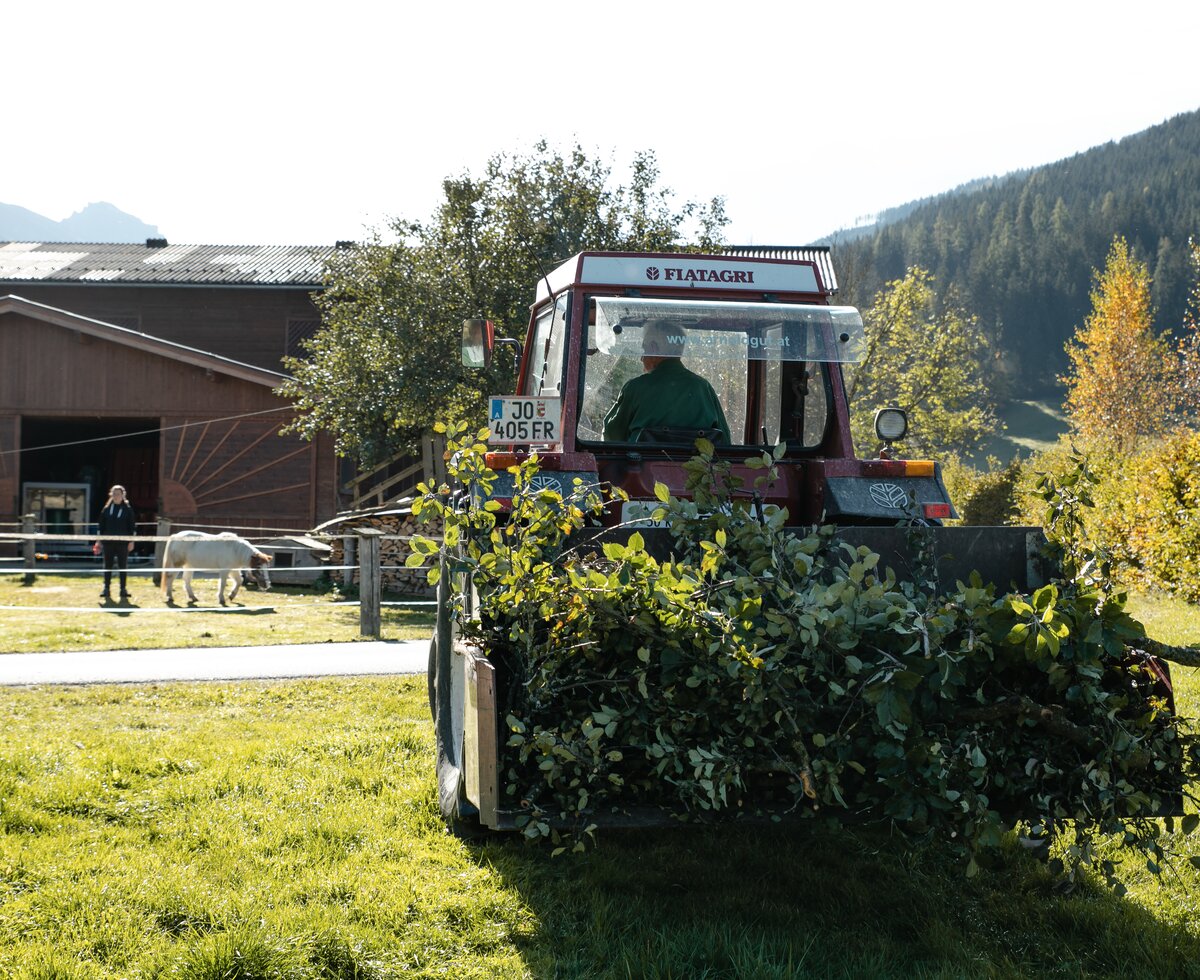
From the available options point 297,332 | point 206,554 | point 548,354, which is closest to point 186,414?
point 297,332

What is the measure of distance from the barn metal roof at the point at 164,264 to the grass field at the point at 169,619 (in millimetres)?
12121

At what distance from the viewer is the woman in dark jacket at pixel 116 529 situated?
55.2ft

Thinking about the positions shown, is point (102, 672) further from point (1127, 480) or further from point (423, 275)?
point (1127, 480)

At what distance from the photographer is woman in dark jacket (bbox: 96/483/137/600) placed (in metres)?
16.8

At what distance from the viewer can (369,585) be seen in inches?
483

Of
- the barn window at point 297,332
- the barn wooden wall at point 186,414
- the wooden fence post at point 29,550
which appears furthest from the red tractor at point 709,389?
the barn window at point 297,332

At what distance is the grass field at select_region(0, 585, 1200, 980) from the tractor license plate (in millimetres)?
1660

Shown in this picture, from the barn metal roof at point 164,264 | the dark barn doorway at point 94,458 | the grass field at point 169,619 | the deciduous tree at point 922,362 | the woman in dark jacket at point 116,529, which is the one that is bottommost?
the grass field at point 169,619

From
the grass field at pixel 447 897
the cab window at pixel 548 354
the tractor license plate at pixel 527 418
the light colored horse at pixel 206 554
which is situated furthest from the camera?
the light colored horse at pixel 206 554

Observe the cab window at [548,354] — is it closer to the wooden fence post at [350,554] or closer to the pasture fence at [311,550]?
the pasture fence at [311,550]

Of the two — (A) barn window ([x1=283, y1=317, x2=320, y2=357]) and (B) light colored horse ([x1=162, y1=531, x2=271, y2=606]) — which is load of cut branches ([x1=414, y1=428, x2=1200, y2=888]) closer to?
(B) light colored horse ([x1=162, y1=531, x2=271, y2=606])

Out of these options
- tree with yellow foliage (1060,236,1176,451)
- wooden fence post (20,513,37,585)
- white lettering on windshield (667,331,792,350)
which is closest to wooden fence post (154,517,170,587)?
wooden fence post (20,513,37,585)

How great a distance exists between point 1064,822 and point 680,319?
294cm

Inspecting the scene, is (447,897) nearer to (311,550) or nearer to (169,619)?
(169,619)
